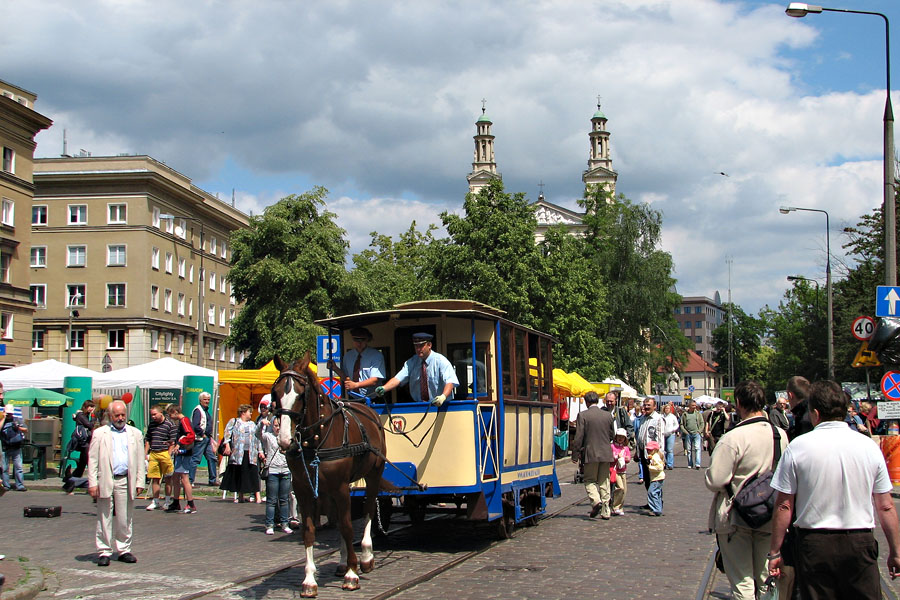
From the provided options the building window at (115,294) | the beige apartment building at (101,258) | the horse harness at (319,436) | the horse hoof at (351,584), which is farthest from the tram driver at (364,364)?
the building window at (115,294)

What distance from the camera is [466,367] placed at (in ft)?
41.0

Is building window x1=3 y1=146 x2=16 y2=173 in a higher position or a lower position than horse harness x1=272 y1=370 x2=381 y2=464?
higher

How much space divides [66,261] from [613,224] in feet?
124

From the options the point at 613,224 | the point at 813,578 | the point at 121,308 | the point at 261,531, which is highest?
the point at 613,224

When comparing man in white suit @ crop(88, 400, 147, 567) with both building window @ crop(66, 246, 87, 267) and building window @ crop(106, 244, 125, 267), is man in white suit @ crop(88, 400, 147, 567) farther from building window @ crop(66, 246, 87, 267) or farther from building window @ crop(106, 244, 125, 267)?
building window @ crop(66, 246, 87, 267)

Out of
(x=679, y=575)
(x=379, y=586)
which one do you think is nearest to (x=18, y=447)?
(x=379, y=586)

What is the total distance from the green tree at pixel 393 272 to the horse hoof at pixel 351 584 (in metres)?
37.8

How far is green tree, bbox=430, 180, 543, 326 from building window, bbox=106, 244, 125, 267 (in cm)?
2957

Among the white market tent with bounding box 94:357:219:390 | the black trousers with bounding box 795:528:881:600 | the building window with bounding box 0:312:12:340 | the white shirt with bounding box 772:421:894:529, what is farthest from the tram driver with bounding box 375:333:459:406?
the building window with bounding box 0:312:12:340

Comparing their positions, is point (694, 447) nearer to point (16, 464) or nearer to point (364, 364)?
point (16, 464)

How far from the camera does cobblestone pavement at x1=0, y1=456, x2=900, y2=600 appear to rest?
30.7 ft

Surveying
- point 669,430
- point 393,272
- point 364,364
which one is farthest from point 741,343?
point 364,364

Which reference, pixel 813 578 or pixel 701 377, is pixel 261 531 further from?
pixel 701 377

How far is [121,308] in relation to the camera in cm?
6794
